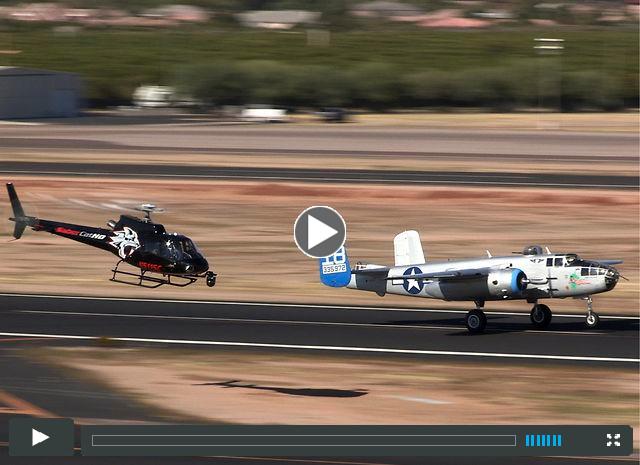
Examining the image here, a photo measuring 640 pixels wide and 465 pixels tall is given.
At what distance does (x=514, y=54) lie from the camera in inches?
6412

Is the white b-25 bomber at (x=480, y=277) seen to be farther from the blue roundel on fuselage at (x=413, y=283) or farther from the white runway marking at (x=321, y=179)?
the white runway marking at (x=321, y=179)

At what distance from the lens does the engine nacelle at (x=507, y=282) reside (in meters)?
33.7

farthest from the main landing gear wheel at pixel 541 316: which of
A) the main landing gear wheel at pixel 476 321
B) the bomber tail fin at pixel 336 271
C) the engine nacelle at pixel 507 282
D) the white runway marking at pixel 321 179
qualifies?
the white runway marking at pixel 321 179

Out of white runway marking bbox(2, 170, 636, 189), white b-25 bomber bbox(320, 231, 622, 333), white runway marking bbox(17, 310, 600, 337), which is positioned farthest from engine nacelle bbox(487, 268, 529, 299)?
white runway marking bbox(2, 170, 636, 189)

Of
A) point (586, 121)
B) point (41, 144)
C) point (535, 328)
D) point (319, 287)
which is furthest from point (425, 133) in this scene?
point (535, 328)

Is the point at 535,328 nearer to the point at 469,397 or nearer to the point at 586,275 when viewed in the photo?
the point at 586,275

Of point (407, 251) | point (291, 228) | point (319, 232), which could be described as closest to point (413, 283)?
point (407, 251)

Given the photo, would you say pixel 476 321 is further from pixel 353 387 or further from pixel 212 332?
pixel 212 332

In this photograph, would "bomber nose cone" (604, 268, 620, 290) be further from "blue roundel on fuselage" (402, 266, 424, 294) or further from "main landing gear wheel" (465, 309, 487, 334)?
"blue roundel on fuselage" (402, 266, 424, 294)

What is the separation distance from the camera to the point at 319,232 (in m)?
24.6

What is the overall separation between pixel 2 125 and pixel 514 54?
84.1 m

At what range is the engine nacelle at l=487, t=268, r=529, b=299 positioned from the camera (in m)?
33.7

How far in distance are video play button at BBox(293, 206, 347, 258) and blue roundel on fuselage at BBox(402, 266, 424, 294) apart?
10246mm

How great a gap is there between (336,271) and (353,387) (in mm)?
7131
